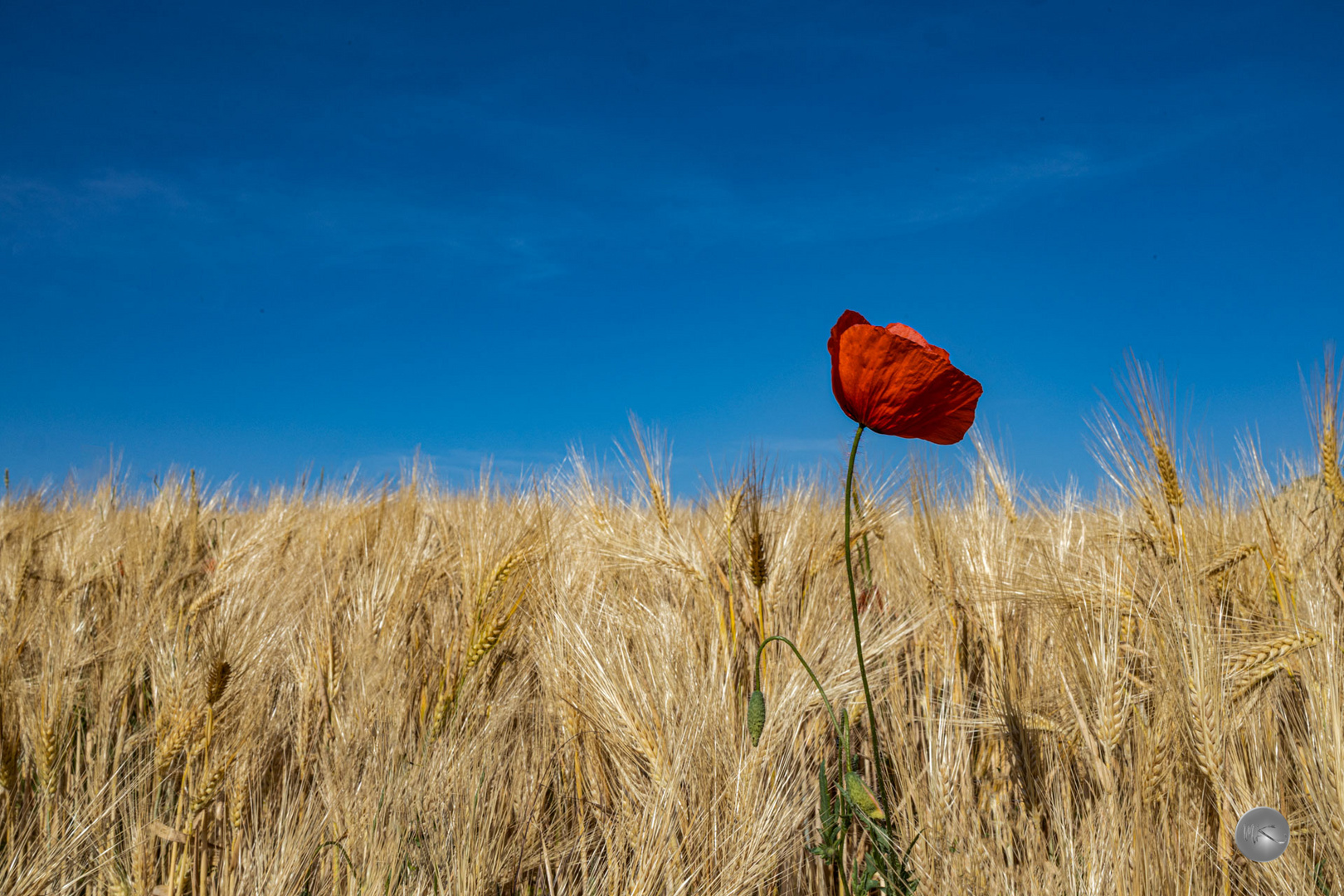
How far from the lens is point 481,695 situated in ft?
6.02

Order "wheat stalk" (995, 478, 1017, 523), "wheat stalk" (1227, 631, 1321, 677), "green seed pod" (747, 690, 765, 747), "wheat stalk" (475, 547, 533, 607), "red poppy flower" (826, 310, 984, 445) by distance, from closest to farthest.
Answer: "red poppy flower" (826, 310, 984, 445) < "green seed pod" (747, 690, 765, 747) < "wheat stalk" (1227, 631, 1321, 677) < "wheat stalk" (475, 547, 533, 607) < "wheat stalk" (995, 478, 1017, 523)

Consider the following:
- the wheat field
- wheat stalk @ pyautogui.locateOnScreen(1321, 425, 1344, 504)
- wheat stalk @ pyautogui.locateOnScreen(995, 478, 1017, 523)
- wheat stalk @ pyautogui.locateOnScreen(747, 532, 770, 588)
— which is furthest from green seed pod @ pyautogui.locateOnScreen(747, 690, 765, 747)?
wheat stalk @ pyautogui.locateOnScreen(995, 478, 1017, 523)

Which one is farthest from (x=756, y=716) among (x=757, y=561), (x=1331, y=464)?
(x=1331, y=464)

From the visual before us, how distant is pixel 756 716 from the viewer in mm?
1149

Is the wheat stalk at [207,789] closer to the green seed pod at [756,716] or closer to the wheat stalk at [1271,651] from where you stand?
the green seed pod at [756,716]

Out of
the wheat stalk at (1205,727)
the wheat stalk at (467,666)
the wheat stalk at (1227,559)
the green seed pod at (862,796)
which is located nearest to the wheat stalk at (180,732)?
the wheat stalk at (467,666)

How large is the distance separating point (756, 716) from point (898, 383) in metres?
0.54

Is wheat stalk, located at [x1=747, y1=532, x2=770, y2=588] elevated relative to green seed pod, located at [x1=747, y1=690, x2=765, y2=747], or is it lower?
elevated

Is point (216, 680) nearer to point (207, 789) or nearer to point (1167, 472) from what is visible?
point (207, 789)

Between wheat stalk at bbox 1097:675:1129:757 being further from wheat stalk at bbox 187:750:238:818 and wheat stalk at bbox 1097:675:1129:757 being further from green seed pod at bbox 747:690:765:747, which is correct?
wheat stalk at bbox 187:750:238:818

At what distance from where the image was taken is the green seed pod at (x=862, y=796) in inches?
40.7
